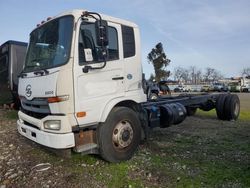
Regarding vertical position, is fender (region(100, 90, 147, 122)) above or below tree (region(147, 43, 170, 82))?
below

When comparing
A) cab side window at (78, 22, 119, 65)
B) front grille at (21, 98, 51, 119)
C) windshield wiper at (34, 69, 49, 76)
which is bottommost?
front grille at (21, 98, 51, 119)

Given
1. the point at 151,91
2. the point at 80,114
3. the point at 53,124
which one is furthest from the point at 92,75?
the point at 151,91

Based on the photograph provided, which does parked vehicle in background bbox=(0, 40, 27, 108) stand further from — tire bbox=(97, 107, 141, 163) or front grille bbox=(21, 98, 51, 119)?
tire bbox=(97, 107, 141, 163)

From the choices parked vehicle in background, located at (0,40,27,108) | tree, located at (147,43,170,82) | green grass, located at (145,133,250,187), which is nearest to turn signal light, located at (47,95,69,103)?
green grass, located at (145,133,250,187)

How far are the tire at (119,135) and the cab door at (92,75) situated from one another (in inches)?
10.6

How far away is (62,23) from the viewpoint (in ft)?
16.7

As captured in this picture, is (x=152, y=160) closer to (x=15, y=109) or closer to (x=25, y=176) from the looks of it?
(x=25, y=176)

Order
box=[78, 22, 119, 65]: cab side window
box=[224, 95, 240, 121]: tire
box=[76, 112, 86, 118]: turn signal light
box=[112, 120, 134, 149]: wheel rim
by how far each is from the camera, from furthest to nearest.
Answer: box=[224, 95, 240, 121]: tire, box=[112, 120, 134, 149]: wheel rim, box=[78, 22, 119, 65]: cab side window, box=[76, 112, 86, 118]: turn signal light

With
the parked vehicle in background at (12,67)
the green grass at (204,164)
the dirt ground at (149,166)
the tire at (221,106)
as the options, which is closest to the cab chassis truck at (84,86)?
the dirt ground at (149,166)

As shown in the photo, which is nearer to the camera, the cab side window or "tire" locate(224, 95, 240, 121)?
the cab side window

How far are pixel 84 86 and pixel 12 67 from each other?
25.0 feet

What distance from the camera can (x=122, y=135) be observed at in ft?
18.0

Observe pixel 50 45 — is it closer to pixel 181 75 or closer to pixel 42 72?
pixel 42 72

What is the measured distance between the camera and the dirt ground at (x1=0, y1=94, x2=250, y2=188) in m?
4.64
